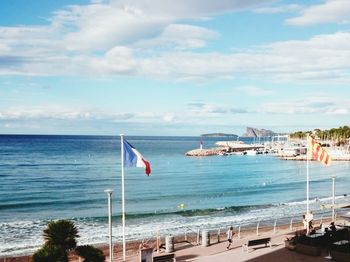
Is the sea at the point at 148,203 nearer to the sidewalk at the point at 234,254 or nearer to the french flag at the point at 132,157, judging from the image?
the sidewalk at the point at 234,254

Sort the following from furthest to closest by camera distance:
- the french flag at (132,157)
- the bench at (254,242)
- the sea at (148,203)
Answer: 1. the sea at (148,203)
2. the bench at (254,242)
3. the french flag at (132,157)

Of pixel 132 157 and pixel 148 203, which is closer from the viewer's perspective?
pixel 132 157

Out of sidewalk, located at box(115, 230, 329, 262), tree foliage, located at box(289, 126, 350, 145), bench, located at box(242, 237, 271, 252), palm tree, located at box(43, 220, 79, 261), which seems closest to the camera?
palm tree, located at box(43, 220, 79, 261)

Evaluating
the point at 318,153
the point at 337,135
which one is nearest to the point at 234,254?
the point at 318,153

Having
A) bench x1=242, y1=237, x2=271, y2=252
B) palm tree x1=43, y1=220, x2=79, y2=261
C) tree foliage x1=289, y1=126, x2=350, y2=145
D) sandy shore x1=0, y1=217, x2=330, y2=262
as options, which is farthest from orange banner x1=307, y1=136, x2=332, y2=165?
tree foliage x1=289, y1=126, x2=350, y2=145

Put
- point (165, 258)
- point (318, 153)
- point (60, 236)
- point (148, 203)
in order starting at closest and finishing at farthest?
1. point (60, 236)
2. point (165, 258)
3. point (318, 153)
4. point (148, 203)

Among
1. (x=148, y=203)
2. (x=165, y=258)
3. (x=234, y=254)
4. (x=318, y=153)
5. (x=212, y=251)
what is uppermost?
(x=318, y=153)

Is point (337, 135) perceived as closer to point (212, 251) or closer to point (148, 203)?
point (148, 203)

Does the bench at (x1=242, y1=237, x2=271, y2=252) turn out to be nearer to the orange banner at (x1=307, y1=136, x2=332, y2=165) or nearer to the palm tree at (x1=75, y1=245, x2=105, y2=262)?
the orange banner at (x1=307, y1=136, x2=332, y2=165)

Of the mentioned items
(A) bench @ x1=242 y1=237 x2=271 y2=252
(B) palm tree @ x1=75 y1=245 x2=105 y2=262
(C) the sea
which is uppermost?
(B) palm tree @ x1=75 y1=245 x2=105 y2=262

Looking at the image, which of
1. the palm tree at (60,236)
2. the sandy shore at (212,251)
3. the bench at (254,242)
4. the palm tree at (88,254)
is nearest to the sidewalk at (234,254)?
the sandy shore at (212,251)

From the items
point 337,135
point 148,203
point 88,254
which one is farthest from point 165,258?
point 337,135

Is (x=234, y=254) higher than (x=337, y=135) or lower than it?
lower

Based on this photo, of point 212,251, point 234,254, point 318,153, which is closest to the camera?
point 234,254
